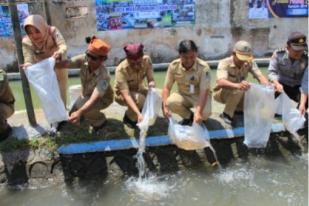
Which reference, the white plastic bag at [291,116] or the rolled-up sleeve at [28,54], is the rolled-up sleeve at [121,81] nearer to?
the rolled-up sleeve at [28,54]

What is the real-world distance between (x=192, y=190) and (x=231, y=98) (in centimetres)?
128

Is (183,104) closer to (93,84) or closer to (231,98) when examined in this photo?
(231,98)

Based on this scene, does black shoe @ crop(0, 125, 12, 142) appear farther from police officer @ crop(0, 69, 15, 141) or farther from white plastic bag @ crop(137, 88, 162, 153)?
white plastic bag @ crop(137, 88, 162, 153)

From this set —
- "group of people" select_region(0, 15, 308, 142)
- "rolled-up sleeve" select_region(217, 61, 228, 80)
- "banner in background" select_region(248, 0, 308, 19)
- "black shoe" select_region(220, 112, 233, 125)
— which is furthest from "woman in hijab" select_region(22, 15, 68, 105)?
"banner in background" select_region(248, 0, 308, 19)

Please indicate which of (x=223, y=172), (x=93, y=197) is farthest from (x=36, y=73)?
(x=223, y=172)

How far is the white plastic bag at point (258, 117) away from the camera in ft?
14.9

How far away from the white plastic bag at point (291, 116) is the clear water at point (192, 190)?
0.42 meters

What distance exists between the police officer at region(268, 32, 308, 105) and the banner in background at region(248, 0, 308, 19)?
721 cm

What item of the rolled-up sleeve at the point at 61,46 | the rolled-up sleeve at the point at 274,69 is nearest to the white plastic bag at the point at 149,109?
the rolled-up sleeve at the point at 61,46

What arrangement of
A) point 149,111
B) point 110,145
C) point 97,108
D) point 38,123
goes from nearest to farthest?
point 149,111 < point 110,145 < point 97,108 < point 38,123

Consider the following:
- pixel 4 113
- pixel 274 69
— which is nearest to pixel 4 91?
pixel 4 113

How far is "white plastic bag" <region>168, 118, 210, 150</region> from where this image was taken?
4.23m

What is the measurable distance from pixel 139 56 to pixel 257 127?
1523 millimetres

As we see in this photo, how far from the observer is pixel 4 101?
453 cm
